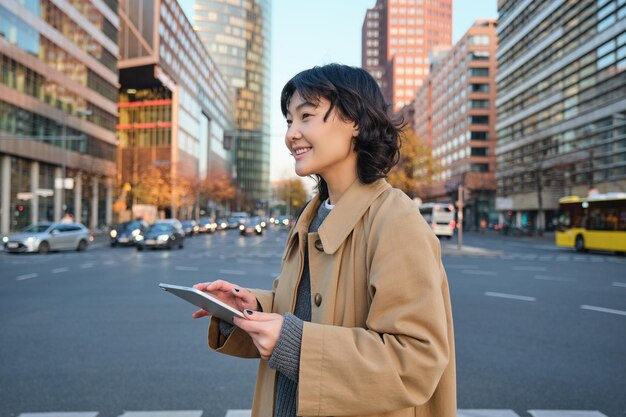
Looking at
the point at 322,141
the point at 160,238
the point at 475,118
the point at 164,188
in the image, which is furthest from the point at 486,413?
the point at 475,118

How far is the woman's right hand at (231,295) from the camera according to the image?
1884 mm

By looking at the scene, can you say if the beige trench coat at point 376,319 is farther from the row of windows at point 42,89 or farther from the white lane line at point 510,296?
the row of windows at point 42,89

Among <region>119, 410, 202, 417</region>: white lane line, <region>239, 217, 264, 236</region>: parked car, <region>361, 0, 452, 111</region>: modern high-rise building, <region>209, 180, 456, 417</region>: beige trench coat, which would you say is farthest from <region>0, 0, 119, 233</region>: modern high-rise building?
<region>361, 0, 452, 111</region>: modern high-rise building

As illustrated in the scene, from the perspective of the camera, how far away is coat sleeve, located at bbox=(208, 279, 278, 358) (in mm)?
1897

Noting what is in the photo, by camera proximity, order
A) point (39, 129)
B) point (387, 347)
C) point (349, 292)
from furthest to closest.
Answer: point (39, 129)
point (349, 292)
point (387, 347)

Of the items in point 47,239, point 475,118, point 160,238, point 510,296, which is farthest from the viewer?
point 475,118

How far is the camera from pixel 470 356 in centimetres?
579

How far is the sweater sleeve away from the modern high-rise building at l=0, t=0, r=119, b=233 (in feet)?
97.2

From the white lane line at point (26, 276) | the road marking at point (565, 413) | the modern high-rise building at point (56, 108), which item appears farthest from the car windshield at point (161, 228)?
the road marking at point (565, 413)

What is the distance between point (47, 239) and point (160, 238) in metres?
5.06

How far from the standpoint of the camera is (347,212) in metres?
1.59

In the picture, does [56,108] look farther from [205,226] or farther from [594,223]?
[594,223]

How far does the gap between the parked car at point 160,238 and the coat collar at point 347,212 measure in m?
26.0

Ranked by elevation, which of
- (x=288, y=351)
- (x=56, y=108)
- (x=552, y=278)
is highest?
(x=56, y=108)
